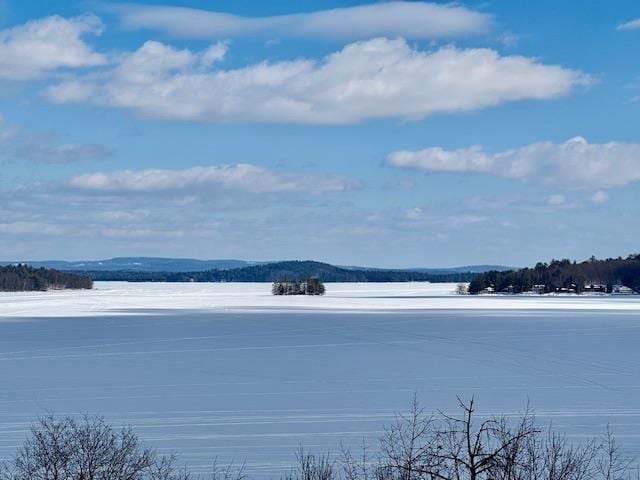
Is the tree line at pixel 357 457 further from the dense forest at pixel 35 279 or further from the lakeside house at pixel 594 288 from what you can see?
the dense forest at pixel 35 279

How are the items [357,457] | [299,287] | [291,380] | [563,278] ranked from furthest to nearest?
[563,278] < [299,287] < [291,380] < [357,457]

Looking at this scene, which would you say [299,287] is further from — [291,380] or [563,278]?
[291,380]

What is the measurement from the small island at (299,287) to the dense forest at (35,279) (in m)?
31.9

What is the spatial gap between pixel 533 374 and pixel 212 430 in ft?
25.8

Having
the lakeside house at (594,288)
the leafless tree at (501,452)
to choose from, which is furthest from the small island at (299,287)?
the leafless tree at (501,452)

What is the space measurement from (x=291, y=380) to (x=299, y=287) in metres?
66.4

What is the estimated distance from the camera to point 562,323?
33344 millimetres

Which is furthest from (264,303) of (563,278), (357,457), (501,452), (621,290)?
(621,290)

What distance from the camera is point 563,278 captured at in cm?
9038

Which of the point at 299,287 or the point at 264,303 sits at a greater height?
the point at 299,287

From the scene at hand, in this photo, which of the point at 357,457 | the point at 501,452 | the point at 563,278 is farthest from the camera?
the point at 563,278

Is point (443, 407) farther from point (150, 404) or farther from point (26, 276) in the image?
point (26, 276)

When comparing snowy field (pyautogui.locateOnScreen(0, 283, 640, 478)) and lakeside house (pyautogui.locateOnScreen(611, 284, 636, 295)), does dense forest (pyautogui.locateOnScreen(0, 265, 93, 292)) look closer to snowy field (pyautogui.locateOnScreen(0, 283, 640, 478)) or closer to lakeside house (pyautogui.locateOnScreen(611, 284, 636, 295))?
lakeside house (pyautogui.locateOnScreen(611, 284, 636, 295))

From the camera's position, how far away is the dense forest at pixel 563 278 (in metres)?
89.8
